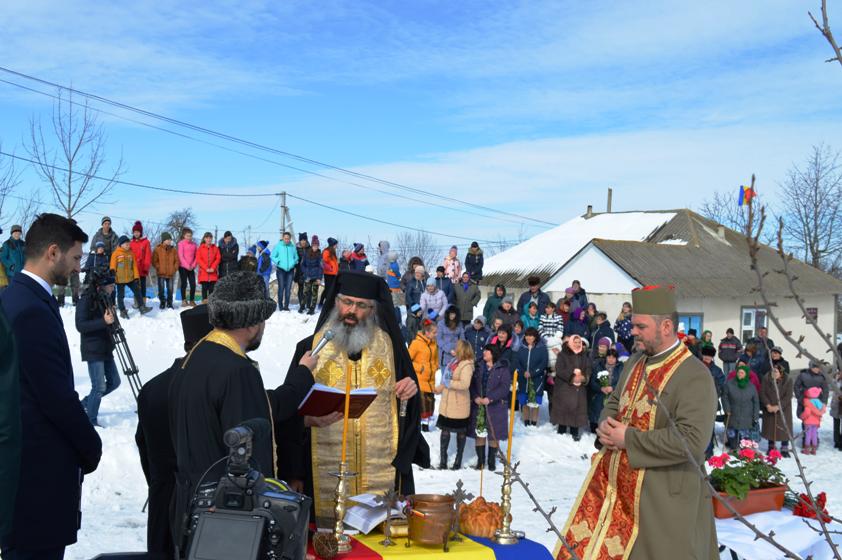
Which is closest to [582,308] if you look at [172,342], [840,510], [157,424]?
[840,510]

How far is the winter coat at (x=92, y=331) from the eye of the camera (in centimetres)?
1034

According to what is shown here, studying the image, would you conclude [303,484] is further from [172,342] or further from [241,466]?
[172,342]

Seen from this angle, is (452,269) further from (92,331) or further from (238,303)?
(238,303)

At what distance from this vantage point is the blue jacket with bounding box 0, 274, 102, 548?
12.3 feet

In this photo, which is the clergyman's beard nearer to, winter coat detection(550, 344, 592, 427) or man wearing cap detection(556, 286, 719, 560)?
man wearing cap detection(556, 286, 719, 560)

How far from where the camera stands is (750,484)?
630cm

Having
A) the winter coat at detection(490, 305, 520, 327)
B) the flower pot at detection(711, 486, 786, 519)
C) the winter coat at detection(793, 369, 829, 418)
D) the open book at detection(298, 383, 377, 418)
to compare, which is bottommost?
the flower pot at detection(711, 486, 786, 519)

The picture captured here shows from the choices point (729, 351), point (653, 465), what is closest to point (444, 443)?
point (729, 351)

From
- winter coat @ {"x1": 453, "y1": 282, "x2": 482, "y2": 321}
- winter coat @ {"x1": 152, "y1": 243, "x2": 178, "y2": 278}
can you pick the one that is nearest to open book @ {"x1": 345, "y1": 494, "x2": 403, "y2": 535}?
winter coat @ {"x1": 453, "y1": 282, "x2": 482, "y2": 321}

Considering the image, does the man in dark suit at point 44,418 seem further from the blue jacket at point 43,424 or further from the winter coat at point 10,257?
the winter coat at point 10,257

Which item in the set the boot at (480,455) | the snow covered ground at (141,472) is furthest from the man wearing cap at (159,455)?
the boot at (480,455)

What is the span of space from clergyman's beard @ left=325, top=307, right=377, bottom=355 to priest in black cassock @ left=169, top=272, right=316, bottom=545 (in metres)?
1.55

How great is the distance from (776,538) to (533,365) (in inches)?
311

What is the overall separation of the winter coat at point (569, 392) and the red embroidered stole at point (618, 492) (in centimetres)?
860
